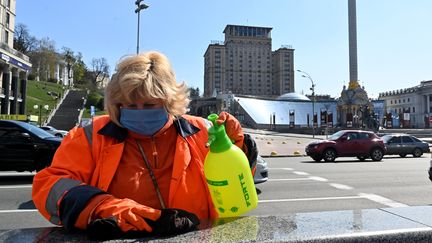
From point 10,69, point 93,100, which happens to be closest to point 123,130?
point 10,69

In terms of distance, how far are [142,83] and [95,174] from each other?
0.52m

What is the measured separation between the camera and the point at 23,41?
104 m

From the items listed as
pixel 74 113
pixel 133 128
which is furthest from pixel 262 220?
pixel 74 113

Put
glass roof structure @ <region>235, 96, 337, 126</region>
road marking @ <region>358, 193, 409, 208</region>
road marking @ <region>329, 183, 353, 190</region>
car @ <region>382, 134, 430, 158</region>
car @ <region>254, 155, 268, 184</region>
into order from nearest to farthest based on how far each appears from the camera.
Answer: road marking @ <region>358, 193, 409, 208</region>, car @ <region>254, 155, 268, 184</region>, road marking @ <region>329, 183, 353, 190</region>, car @ <region>382, 134, 430, 158</region>, glass roof structure @ <region>235, 96, 337, 126</region>

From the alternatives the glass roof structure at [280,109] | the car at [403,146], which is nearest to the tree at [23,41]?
the glass roof structure at [280,109]

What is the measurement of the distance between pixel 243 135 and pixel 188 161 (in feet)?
1.39

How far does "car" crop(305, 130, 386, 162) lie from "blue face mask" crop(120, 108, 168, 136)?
63.3ft

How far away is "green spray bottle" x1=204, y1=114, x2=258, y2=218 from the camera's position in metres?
1.97

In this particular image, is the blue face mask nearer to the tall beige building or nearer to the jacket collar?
the jacket collar

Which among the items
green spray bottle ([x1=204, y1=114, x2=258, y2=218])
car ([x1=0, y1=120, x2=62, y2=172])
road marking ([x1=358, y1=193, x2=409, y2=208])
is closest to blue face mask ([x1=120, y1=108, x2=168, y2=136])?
green spray bottle ([x1=204, y1=114, x2=258, y2=218])

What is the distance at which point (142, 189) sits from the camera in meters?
2.12

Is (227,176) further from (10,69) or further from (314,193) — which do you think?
(10,69)

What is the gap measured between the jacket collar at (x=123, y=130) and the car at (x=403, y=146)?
85.1 feet

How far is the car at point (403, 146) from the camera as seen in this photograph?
26.0 metres
